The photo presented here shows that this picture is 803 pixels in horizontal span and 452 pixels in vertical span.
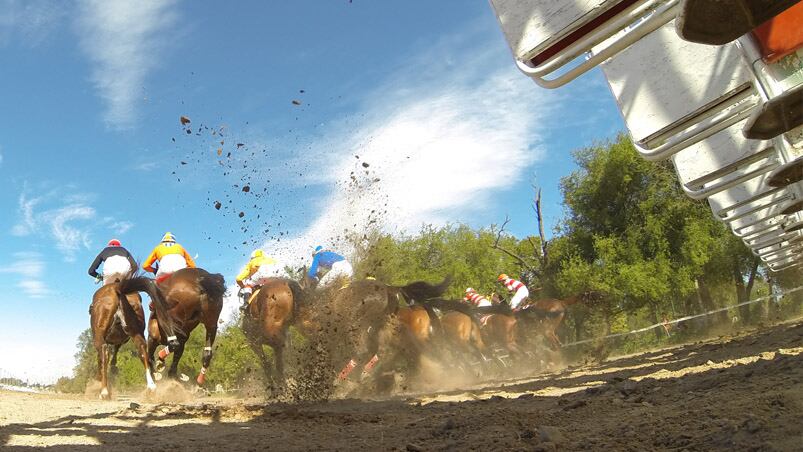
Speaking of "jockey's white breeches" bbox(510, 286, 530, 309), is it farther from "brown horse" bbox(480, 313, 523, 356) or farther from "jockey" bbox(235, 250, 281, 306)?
"jockey" bbox(235, 250, 281, 306)

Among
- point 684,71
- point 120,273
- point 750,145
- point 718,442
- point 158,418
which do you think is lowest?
point 718,442

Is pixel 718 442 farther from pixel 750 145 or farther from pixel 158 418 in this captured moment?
pixel 158 418

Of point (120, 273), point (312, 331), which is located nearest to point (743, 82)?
point (312, 331)

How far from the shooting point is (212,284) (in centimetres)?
901

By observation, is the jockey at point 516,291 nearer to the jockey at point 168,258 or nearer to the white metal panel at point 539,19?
the jockey at point 168,258

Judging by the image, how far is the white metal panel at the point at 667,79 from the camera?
3633 mm

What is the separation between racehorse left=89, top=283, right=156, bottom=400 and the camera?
27.1 ft

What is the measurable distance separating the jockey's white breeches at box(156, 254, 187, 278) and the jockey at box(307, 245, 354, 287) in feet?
Result: 7.92

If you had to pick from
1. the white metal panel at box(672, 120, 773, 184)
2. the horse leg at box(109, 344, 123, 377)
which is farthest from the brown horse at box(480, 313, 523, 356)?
the white metal panel at box(672, 120, 773, 184)

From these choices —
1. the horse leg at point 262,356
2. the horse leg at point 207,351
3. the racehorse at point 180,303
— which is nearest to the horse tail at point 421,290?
the horse leg at point 262,356

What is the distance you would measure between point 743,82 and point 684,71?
391 mm

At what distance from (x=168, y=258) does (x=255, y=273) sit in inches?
57.8

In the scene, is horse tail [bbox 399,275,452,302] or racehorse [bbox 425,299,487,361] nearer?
horse tail [bbox 399,275,452,302]

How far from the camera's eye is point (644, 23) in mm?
2490
